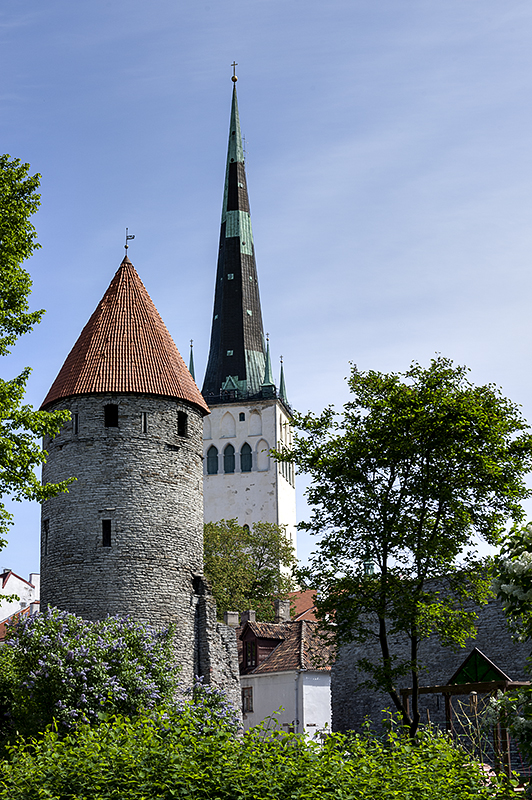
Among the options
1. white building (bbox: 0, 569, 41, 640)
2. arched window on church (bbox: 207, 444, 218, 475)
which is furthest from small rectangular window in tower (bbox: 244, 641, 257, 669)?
arched window on church (bbox: 207, 444, 218, 475)

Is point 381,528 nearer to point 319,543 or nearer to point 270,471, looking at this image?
point 319,543

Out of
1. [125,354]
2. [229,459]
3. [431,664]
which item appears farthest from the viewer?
[229,459]

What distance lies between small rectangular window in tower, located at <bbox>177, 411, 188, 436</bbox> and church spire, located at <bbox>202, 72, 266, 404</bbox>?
5563 centimetres

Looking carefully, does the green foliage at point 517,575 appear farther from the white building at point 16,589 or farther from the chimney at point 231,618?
Result: the white building at point 16,589

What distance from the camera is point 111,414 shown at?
2936 cm

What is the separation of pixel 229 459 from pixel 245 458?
1.42 meters

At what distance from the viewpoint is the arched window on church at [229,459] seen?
85094mm

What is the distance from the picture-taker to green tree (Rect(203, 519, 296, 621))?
53.1m

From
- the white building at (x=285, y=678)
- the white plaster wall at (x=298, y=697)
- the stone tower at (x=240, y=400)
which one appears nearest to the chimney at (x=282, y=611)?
the white building at (x=285, y=678)

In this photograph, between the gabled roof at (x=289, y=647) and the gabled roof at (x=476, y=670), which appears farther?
the gabled roof at (x=289, y=647)

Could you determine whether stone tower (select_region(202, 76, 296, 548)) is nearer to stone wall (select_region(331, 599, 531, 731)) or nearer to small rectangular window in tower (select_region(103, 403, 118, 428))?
stone wall (select_region(331, 599, 531, 731))

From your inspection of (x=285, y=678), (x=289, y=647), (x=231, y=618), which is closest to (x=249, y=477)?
(x=289, y=647)

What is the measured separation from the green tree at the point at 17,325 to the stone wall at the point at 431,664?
31.0 feet

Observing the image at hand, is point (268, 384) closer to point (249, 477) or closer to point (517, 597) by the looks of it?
point (249, 477)
